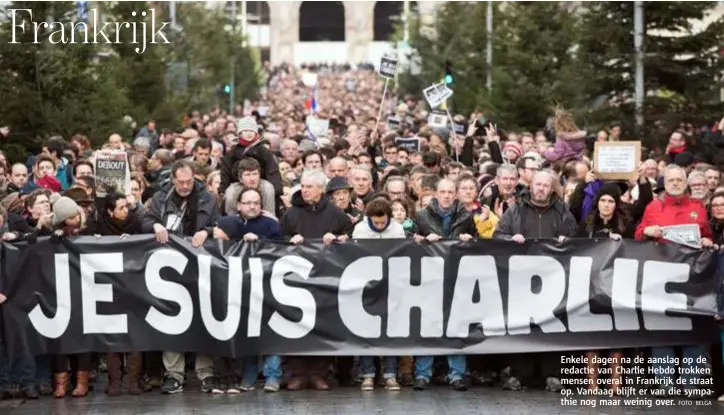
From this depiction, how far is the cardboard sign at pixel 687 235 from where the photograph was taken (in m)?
15.2

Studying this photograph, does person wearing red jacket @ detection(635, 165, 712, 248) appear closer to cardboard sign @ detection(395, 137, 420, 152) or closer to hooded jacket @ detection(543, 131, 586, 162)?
hooded jacket @ detection(543, 131, 586, 162)

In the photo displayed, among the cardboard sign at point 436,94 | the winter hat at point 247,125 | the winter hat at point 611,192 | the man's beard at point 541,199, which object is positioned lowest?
the man's beard at point 541,199

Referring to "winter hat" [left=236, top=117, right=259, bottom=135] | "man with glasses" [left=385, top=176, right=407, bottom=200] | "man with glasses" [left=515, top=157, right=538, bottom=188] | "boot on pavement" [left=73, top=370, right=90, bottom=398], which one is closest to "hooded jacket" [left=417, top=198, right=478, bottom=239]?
"man with glasses" [left=385, top=176, right=407, bottom=200]

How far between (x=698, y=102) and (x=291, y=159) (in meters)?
8.01

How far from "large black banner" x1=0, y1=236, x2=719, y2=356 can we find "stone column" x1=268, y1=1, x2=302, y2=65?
14845cm

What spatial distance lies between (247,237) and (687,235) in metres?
3.54

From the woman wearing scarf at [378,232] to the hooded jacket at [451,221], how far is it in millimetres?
273

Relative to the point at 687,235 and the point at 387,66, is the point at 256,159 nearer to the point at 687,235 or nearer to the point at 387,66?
the point at 687,235

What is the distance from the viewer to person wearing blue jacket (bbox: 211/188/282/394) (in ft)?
50.4

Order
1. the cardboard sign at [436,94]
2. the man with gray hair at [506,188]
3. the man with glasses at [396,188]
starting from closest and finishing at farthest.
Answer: the man with glasses at [396,188] → the man with gray hair at [506,188] → the cardboard sign at [436,94]

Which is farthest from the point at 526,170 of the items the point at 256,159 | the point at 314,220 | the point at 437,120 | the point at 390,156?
the point at 437,120

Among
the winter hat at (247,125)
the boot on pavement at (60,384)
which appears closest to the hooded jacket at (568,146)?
the winter hat at (247,125)

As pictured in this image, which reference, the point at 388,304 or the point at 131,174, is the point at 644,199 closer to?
the point at 388,304

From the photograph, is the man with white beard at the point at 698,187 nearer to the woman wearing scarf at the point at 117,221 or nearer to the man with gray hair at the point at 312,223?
the man with gray hair at the point at 312,223
